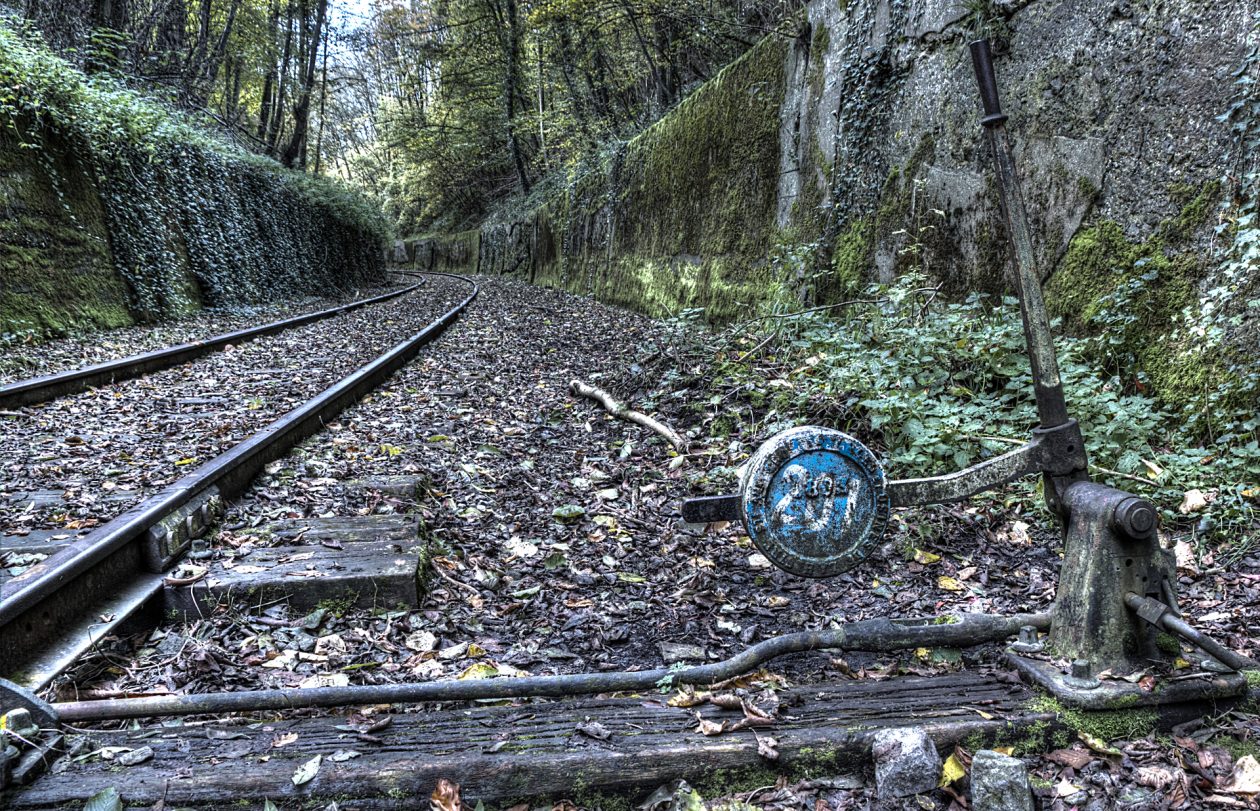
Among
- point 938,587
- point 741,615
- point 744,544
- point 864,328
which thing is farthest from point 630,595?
point 864,328

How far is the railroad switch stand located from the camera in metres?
1.80

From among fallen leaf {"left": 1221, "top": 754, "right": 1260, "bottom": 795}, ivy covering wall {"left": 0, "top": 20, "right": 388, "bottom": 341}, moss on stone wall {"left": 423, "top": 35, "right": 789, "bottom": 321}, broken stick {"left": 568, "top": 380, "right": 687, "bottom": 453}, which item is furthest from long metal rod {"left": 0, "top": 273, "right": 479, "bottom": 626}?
ivy covering wall {"left": 0, "top": 20, "right": 388, "bottom": 341}

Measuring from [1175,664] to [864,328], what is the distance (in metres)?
4.03

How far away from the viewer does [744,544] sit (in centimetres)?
348

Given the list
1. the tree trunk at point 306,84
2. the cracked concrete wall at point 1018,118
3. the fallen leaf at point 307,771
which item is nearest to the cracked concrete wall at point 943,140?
the cracked concrete wall at point 1018,118

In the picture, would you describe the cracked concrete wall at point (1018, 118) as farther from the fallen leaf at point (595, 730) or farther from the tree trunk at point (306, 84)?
the tree trunk at point (306, 84)

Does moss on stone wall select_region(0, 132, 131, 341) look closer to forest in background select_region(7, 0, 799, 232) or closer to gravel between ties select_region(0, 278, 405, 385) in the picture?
gravel between ties select_region(0, 278, 405, 385)

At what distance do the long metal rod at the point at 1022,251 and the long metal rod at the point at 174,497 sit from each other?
2972mm

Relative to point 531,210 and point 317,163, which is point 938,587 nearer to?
point 531,210

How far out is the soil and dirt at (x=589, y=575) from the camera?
1.83m

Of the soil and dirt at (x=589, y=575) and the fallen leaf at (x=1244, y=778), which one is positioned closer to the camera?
the fallen leaf at (x=1244, y=778)

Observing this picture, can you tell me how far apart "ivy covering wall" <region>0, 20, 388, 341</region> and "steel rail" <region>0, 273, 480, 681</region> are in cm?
597

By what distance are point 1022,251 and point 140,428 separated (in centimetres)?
553

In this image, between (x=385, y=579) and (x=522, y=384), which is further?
(x=522, y=384)
